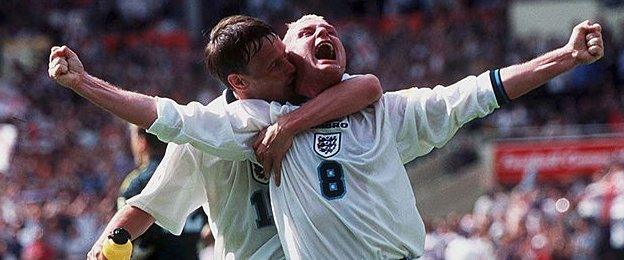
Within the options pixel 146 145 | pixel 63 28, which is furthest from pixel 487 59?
pixel 146 145

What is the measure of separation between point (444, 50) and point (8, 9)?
8092 mm

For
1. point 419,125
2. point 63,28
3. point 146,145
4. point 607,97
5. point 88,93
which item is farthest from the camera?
point 63,28

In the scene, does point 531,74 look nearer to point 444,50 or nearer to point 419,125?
point 419,125

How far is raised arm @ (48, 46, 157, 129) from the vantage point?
4832mm

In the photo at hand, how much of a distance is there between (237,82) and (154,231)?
2408 millimetres

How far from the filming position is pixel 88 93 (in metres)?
4.89

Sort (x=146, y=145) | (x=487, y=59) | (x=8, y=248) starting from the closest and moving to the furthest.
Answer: (x=146, y=145) < (x=8, y=248) < (x=487, y=59)

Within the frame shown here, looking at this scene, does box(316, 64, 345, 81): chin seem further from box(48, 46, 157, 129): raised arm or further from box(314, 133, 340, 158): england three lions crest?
box(48, 46, 157, 129): raised arm

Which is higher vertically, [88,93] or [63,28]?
[88,93]

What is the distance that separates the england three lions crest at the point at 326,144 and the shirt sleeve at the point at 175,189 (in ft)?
1.54

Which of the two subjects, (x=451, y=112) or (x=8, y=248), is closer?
(x=451, y=112)

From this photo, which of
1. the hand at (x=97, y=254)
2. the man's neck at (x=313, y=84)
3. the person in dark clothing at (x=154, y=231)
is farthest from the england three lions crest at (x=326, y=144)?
the person in dark clothing at (x=154, y=231)

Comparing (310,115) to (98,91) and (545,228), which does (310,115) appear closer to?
(98,91)

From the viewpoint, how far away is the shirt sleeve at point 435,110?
5129 millimetres
